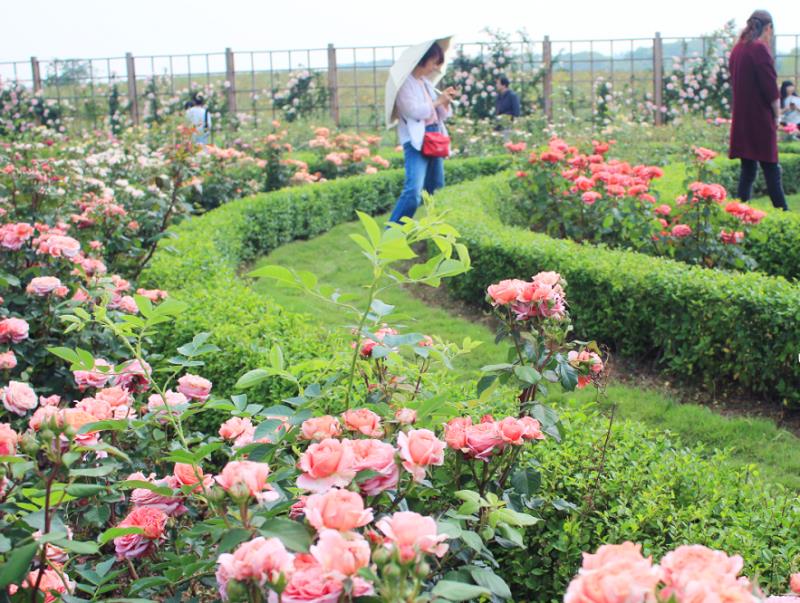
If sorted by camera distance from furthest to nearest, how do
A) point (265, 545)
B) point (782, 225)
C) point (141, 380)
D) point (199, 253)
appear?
point (782, 225)
point (199, 253)
point (141, 380)
point (265, 545)

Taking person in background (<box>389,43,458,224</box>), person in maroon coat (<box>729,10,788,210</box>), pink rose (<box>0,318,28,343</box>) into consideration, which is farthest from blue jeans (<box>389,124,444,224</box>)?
pink rose (<box>0,318,28,343</box>)

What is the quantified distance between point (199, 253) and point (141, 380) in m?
2.89

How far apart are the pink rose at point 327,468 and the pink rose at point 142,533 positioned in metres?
0.47

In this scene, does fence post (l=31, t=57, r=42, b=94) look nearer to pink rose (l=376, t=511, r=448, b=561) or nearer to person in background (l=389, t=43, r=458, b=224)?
person in background (l=389, t=43, r=458, b=224)

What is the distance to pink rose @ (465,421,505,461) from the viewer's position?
1.64 metres

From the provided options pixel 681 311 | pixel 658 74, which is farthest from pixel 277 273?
pixel 658 74

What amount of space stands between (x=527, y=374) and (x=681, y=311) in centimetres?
277

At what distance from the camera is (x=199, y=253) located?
17.0ft

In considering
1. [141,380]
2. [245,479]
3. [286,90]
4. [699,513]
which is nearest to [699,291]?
[699,513]

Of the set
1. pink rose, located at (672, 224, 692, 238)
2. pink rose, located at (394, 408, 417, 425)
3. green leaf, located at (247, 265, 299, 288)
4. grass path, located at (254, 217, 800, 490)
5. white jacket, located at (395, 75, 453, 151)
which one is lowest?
grass path, located at (254, 217, 800, 490)

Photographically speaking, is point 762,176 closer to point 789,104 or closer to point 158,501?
point 789,104

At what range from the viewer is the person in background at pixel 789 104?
14.6 metres

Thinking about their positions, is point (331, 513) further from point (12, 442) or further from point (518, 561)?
point (518, 561)

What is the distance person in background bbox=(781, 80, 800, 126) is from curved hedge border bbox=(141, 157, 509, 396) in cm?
813
